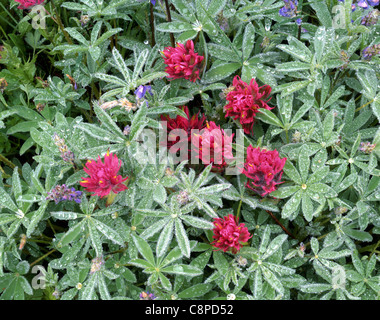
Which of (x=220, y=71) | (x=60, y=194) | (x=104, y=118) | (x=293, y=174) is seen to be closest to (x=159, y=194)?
(x=104, y=118)

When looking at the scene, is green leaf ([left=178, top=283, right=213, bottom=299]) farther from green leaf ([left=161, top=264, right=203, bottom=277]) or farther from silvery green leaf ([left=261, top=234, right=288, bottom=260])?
silvery green leaf ([left=261, top=234, right=288, bottom=260])

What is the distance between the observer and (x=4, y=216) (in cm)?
196

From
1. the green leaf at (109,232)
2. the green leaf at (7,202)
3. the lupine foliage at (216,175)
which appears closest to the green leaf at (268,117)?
the lupine foliage at (216,175)

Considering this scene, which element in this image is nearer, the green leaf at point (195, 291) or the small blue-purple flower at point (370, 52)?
the green leaf at point (195, 291)

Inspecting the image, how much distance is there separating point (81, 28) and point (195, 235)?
1.38 meters

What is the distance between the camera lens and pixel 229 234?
68.2 inches

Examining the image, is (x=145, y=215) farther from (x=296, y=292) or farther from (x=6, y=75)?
(x=6, y=75)

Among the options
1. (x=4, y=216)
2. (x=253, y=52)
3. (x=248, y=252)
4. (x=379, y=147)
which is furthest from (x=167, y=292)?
(x=253, y=52)

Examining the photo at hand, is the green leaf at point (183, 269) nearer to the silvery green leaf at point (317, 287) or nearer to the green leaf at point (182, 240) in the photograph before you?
the green leaf at point (182, 240)

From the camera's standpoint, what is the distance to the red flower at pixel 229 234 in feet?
5.70

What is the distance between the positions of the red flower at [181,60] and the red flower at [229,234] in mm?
710

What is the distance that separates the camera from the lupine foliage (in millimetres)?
1798

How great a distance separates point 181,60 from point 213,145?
456 millimetres

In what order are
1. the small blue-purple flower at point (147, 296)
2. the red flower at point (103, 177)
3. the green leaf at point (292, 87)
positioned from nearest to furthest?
1. the red flower at point (103, 177)
2. the small blue-purple flower at point (147, 296)
3. the green leaf at point (292, 87)
